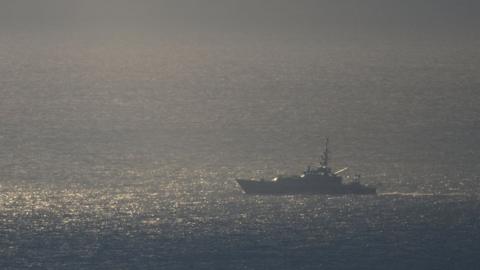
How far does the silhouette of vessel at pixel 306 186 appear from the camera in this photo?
14850cm

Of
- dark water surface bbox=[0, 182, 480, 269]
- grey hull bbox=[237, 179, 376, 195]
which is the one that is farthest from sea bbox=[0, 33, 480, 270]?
grey hull bbox=[237, 179, 376, 195]

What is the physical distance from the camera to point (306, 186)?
488 ft

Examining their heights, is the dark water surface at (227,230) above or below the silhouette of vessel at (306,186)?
below

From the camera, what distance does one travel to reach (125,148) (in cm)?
17712

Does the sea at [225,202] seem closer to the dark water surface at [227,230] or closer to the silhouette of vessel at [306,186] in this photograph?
the dark water surface at [227,230]

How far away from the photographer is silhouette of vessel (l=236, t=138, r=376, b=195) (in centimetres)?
14850

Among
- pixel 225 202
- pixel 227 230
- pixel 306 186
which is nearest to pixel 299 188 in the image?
pixel 306 186

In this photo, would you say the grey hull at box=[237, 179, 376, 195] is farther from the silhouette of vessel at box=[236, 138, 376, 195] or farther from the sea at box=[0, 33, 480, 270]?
the sea at box=[0, 33, 480, 270]

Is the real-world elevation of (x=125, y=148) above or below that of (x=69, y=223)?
above

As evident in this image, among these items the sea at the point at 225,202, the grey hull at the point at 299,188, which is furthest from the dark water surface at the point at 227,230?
the grey hull at the point at 299,188

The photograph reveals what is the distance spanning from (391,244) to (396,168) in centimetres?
3675

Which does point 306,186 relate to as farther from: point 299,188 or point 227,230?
point 227,230

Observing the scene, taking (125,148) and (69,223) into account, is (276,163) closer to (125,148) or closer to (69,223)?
(125,148)

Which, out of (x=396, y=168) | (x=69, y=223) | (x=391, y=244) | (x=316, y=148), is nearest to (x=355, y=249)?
(x=391, y=244)
